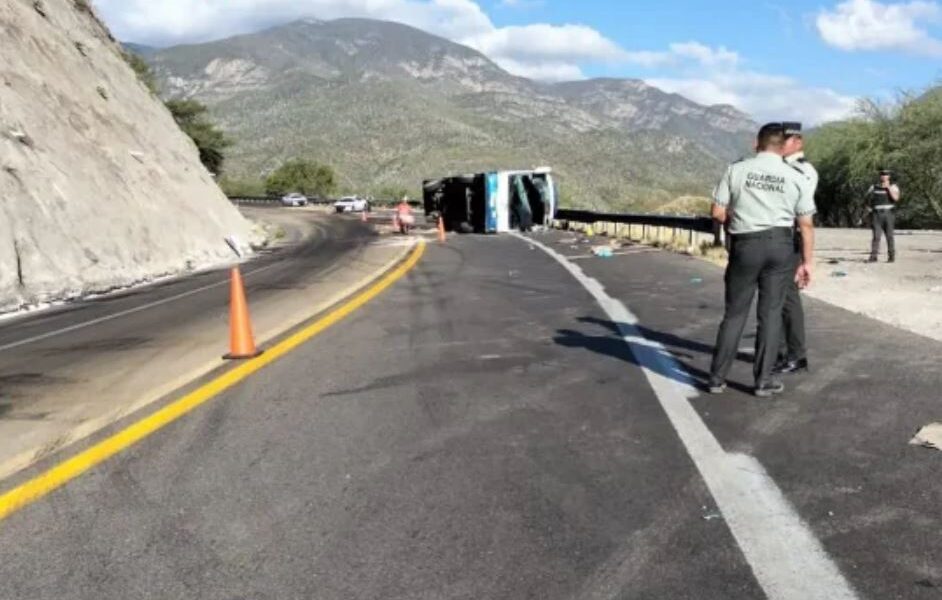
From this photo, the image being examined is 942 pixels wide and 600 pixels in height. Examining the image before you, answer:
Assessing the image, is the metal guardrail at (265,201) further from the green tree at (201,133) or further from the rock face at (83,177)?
the rock face at (83,177)

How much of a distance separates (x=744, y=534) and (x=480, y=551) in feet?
3.81

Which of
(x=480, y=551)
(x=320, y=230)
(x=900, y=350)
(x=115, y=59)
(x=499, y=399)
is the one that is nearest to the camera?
(x=480, y=551)

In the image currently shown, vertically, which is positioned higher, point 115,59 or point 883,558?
point 115,59

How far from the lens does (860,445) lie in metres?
5.28

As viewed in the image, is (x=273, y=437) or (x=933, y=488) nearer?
(x=933, y=488)

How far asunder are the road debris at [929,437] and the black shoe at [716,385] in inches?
58.3

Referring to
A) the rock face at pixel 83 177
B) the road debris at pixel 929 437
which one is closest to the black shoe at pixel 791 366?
the road debris at pixel 929 437

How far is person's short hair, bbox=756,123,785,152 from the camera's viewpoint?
6527 mm

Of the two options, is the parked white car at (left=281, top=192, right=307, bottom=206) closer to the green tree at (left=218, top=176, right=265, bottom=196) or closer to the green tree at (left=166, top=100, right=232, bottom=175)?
the green tree at (left=166, top=100, right=232, bottom=175)

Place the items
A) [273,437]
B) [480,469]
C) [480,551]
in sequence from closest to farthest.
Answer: [480,551], [480,469], [273,437]

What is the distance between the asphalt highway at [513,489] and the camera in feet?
12.1

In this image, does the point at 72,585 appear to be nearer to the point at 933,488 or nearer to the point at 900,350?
the point at 933,488

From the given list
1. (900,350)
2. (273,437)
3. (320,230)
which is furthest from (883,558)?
(320,230)

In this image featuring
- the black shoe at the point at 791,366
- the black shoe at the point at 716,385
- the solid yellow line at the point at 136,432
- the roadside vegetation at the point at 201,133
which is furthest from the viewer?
the roadside vegetation at the point at 201,133
